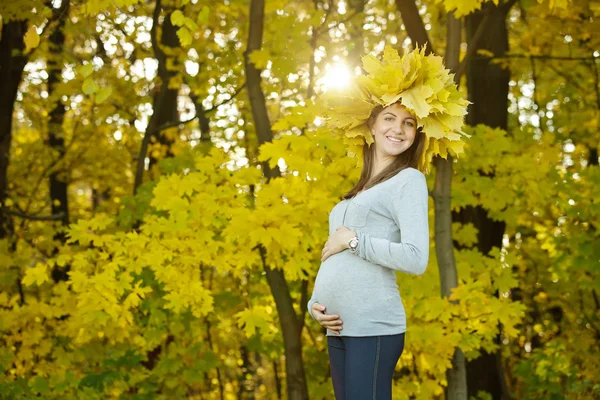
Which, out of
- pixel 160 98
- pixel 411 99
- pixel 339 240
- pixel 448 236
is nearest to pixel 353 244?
pixel 339 240

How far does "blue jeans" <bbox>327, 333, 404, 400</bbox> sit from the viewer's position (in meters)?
2.19

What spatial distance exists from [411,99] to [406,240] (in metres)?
0.50

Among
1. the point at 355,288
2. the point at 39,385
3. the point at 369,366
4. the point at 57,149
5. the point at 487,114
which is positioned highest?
the point at 487,114

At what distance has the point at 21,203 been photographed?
9.44m

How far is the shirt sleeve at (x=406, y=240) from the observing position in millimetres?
2168

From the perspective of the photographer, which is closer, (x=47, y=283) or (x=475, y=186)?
(x=475, y=186)

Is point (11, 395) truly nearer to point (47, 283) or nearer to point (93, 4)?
point (47, 283)

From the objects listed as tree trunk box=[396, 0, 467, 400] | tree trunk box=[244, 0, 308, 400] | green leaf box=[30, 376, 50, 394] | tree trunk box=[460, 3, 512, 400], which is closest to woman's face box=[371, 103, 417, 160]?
tree trunk box=[396, 0, 467, 400]

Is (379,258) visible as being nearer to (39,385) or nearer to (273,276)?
(273,276)

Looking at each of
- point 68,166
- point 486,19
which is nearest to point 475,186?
point 486,19

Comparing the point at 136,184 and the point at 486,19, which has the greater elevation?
the point at 486,19

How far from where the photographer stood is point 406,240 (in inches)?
86.0

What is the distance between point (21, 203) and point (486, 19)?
7.19 metres

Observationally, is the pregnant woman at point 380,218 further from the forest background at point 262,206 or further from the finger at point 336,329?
the forest background at point 262,206
